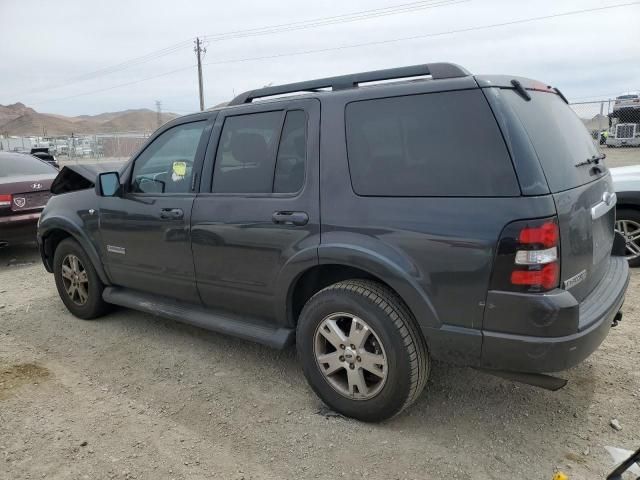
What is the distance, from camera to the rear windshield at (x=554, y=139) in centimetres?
234

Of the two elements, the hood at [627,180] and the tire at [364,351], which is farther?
the hood at [627,180]

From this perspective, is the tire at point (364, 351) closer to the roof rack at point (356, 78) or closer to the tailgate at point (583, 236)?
the tailgate at point (583, 236)

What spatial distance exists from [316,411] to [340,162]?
1.49 m

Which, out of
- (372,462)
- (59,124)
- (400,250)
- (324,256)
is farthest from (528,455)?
(59,124)

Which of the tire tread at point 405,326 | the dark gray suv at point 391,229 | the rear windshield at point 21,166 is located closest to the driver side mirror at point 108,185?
the dark gray suv at point 391,229

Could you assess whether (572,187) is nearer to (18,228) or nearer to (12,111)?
(18,228)

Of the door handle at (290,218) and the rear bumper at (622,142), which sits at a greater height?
the rear bumper at (622,142)

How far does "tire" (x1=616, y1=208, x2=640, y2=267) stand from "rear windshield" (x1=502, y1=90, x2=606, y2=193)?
268cm

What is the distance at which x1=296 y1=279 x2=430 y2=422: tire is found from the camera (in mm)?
2584

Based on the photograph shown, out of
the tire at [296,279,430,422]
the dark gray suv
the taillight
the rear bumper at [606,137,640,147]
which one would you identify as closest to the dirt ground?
the tire at [296,279,430,422]

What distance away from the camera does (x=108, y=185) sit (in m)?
3.89

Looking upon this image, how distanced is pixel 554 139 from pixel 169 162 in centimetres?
263

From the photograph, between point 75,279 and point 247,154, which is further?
point 75,279

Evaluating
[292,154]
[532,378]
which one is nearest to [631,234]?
[532,378]
